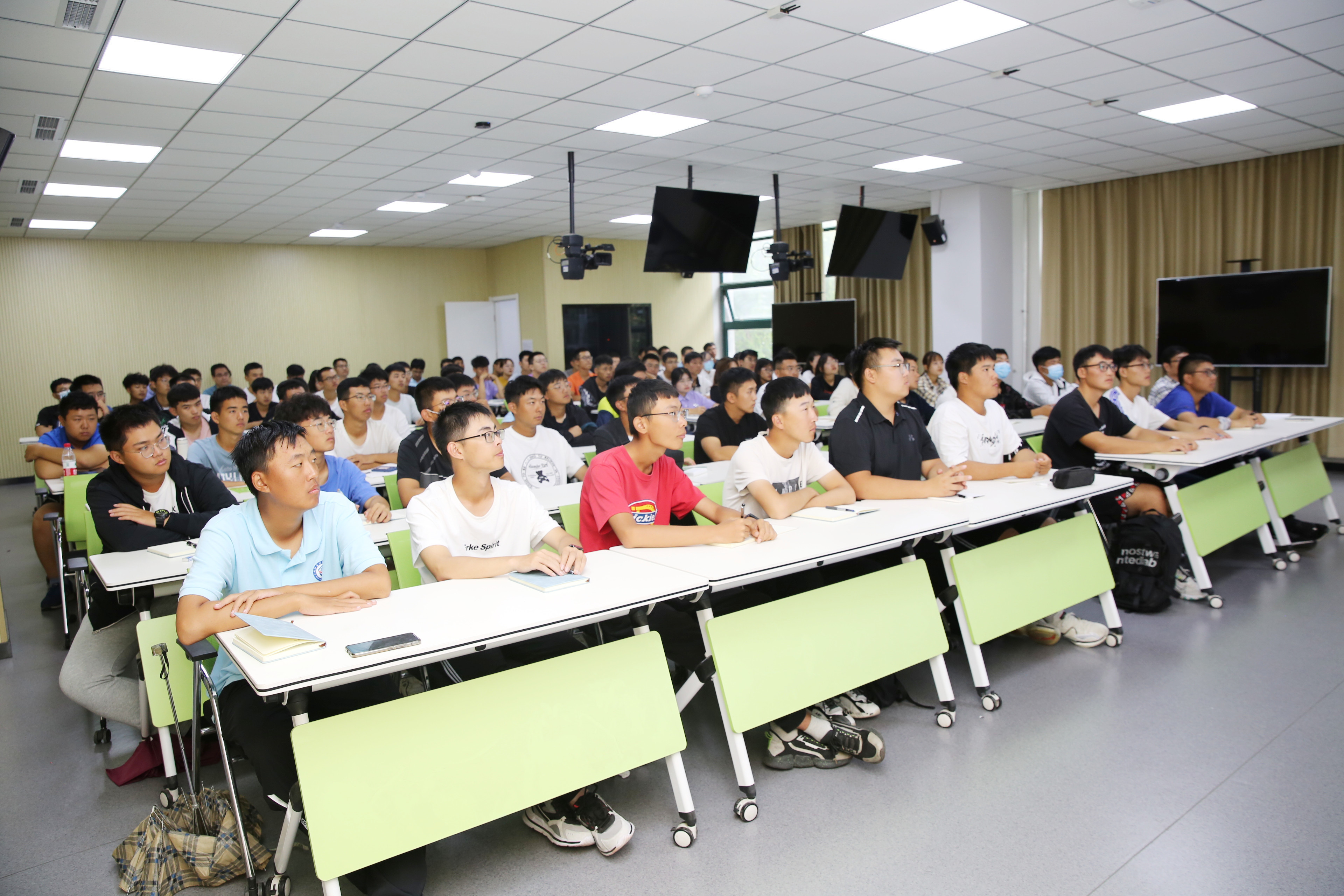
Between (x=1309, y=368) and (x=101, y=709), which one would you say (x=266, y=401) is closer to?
(x=101, y=709)

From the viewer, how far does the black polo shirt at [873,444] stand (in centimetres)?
369

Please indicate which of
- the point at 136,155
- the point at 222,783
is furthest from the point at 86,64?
the point at 222,783

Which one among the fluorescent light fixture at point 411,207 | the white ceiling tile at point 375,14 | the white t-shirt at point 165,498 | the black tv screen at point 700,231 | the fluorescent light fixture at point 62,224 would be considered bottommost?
the white t-shirt at point 165,498

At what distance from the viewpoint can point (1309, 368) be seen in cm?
814

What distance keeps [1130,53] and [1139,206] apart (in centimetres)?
475

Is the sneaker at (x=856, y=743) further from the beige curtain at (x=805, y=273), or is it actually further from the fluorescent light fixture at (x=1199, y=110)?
the beige curtain at (x=805, y=273)

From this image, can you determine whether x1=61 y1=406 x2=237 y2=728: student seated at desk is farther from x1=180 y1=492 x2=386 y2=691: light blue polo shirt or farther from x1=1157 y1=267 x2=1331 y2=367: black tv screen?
x1=1157 y1=267 x2=1331 y2=367: black tv screen

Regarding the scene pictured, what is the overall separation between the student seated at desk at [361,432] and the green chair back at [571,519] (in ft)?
7.25

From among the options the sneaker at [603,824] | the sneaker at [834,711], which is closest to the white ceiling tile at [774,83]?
the sneaker at [834,711]

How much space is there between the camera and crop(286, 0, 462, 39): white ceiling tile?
379cm

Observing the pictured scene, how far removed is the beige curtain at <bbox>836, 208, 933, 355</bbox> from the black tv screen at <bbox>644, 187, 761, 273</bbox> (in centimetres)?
347

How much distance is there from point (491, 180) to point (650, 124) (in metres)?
2.37

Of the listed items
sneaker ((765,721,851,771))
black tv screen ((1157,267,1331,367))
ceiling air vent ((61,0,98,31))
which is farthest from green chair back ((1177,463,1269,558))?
ceiling air vent ((61,0,98,31))

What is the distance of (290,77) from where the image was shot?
470 cm
